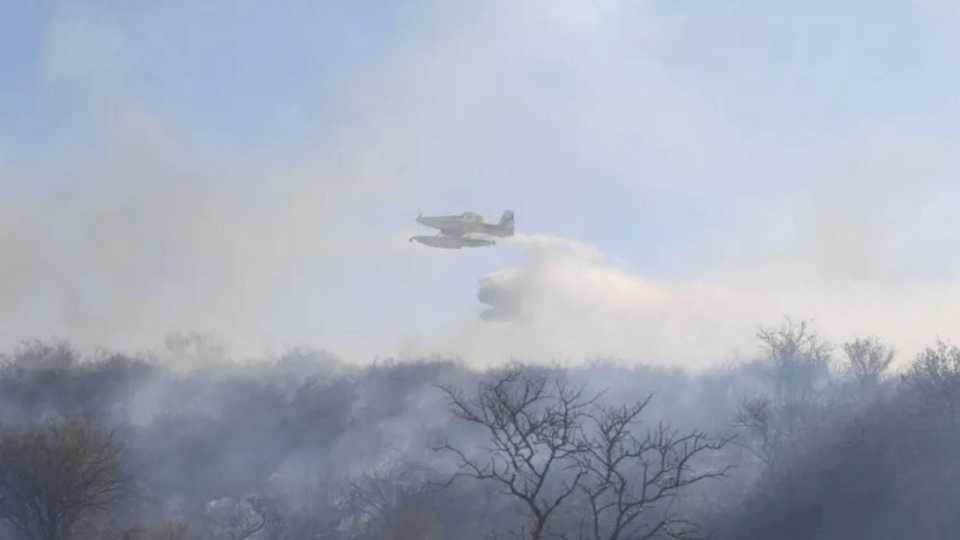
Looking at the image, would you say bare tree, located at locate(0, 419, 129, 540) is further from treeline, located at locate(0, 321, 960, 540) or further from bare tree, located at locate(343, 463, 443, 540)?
bare tree, located at locate(343, 463, 443, 540)

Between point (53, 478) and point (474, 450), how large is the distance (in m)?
67.9

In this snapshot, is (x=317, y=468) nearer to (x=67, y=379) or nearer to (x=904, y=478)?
(x=67, y=379)

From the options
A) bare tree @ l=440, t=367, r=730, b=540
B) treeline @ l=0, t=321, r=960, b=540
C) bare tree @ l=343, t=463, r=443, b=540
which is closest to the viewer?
bare tree @ l=440, t=367, r=730, b=540

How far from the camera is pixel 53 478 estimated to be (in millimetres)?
78438

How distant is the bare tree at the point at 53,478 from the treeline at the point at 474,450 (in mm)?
140

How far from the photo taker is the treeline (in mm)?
73812

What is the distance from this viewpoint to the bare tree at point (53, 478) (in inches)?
3093

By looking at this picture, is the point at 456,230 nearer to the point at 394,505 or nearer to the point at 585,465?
the point at 394,505

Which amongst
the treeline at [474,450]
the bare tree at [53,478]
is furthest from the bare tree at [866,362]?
the bare tree at [53,478]

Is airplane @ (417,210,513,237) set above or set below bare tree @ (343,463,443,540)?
above

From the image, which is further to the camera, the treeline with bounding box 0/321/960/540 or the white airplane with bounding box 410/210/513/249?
the white airplane with bounding box 410/210/513/249

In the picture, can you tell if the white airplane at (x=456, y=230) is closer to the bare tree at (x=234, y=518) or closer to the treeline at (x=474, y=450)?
the treeline at (x=474, y=450)

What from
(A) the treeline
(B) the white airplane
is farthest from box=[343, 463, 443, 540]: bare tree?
(B) the white airplane

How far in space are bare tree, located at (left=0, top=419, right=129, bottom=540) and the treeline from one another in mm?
140
